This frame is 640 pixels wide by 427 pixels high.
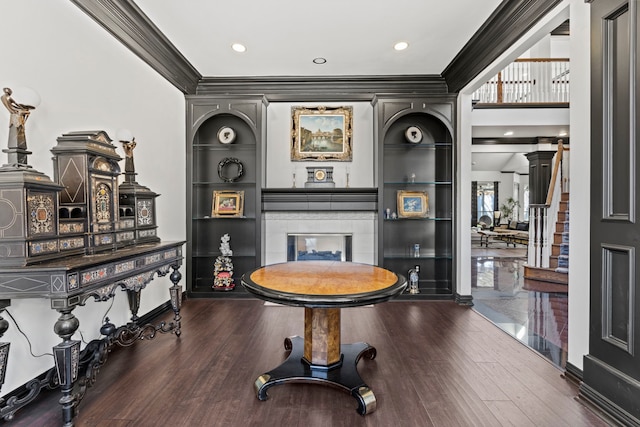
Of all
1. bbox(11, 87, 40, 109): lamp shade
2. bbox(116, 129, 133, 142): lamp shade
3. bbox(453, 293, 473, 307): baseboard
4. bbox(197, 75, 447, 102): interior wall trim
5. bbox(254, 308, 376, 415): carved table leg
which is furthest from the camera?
bbox(197, 75, 447, 102): interior wall trim

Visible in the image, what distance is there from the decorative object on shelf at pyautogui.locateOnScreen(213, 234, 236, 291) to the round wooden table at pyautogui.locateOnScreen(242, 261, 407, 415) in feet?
6.11

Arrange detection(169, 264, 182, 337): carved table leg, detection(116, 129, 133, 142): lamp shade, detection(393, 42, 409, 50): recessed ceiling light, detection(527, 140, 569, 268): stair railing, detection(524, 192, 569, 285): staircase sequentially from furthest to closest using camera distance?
detection(527, 140, 569, 268): stair railing
detection(524, 192, 569, 285): staircase
detection(393, 42, 409, 50): recessed ceiling light
detection(169, 264, 182, 337): carved table leg
detection(116, 129, 133, 142): lamp shade

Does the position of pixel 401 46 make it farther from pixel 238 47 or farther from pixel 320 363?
pixel 320 363

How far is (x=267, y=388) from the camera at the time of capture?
2.01 meters

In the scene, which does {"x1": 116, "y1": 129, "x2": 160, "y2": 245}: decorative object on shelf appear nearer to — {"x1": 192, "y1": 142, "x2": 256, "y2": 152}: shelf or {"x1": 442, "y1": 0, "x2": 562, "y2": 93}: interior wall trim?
{"x1": 192, "y1": 142, "x2": 256, "y2": 152}: shelf

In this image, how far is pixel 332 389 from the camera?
209 cm

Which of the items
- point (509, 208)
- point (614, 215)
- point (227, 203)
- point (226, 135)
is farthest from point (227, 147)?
point (509, 208)

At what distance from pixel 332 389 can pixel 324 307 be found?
0.71 metres

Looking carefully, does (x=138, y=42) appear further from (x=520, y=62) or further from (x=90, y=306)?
(x=520, y=62)

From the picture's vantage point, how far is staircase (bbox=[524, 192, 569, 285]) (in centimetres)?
525

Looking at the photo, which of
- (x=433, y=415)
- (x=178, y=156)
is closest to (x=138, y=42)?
(x=178, y=156)

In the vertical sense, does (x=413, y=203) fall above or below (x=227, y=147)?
below

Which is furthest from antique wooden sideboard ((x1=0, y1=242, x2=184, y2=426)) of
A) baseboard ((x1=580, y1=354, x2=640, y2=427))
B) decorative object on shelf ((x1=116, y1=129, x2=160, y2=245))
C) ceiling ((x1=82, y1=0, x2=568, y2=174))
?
baseboard ((x1=580, y1=354, x2=640, y2=427))

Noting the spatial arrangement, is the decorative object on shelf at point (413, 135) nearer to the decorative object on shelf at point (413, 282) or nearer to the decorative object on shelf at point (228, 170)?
the decorative object on shelf at point (413, 282)
